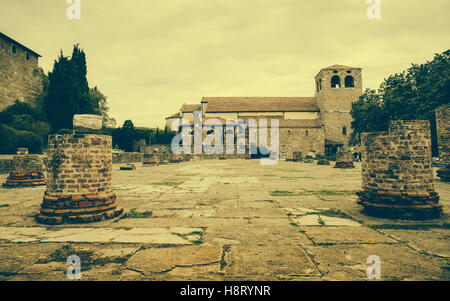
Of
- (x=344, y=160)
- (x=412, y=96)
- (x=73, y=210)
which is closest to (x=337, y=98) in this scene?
(x=412, y=96)

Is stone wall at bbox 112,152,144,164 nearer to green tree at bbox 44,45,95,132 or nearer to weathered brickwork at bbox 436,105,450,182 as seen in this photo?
green tree at bbox 44,45,95,132

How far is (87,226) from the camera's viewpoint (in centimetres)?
347

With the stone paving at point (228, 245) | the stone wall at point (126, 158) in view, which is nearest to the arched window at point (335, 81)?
the stone wall at point (126, 158)

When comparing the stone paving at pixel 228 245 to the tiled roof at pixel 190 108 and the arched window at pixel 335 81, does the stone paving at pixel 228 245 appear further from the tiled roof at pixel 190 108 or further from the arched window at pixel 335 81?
the tiled roof at pixel 190 108

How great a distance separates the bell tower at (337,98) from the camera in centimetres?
3869

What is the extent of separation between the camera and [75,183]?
3760 millimetres

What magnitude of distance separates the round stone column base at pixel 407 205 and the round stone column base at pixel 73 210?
431cm

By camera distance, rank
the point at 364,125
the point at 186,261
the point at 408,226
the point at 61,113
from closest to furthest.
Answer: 1. the point at 186,261
2. the point at 408,226
3. the point at 61,113
4. the point at 364,125

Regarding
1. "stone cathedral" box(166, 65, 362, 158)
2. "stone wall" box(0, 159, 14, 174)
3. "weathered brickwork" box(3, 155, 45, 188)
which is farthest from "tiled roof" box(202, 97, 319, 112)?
"weathered brickwork" box(3, 155, 45, 188)

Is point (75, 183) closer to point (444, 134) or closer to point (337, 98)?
point (444, 134)

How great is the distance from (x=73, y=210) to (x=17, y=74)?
105 ft
